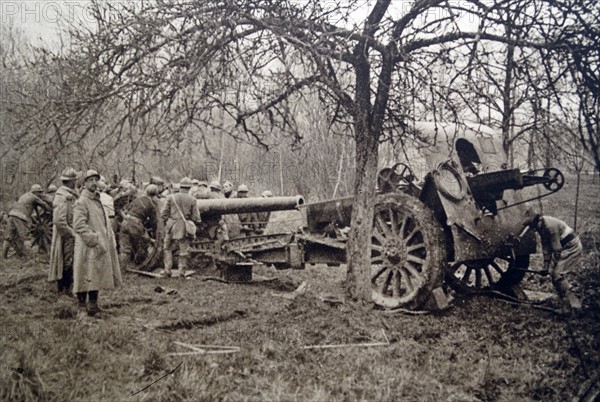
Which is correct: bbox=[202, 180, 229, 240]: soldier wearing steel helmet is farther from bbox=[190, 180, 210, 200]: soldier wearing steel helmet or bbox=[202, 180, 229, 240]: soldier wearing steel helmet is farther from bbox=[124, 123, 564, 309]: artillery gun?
bbox=[124, 123, 564, 309]: artillery gun

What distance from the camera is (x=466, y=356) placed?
16.8 ft

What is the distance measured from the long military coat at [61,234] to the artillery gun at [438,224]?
3307mm

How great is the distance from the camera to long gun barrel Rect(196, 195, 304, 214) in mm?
9953

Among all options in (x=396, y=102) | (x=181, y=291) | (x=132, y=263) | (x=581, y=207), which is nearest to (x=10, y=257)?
(x=132, y=263)

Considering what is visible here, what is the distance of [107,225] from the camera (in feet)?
22.1

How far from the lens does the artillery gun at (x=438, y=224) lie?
6699 mm

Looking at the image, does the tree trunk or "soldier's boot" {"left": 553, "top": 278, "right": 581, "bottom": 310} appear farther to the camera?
"soldier's boot" {"left": 553, "top": 278, "right": 581, "bottom": 310}

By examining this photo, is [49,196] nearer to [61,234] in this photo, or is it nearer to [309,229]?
[61,234]

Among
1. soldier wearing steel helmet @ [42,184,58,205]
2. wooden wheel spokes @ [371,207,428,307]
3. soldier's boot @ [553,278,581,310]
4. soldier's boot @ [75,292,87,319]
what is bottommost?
soldier's boot @ [75,292,87,319]

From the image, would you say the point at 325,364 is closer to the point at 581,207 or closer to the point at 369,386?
the point at 369,386

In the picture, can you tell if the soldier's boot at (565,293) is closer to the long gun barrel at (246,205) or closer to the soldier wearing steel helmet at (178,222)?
the long gun barrel at (246,205)

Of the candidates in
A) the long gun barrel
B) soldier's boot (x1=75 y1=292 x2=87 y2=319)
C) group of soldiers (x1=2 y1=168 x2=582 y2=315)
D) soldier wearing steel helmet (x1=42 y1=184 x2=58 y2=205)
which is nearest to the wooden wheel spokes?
group of soldiers (x1=2 y1=168 x2=582 y2=315)

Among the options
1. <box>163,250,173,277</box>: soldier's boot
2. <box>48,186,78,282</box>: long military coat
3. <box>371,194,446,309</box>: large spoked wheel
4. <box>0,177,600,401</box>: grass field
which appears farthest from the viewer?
<box>163,250,173,277</box>: soldier's boot

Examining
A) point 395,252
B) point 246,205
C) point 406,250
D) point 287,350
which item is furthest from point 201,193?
point 287,350
